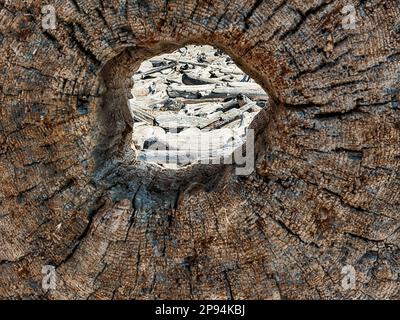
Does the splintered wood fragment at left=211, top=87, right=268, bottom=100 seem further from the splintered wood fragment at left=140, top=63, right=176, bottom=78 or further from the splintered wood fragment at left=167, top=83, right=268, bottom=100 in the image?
the splintered wood fragment at left=140, top=63, right=176, bottom=78

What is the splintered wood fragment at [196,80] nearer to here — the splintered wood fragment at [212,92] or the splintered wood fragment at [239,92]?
the splintered wood fragment at [212,92]


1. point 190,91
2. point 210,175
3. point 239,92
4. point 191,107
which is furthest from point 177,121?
point 210,175

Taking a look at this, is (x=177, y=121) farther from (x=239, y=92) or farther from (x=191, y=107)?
(x=239, y=92)

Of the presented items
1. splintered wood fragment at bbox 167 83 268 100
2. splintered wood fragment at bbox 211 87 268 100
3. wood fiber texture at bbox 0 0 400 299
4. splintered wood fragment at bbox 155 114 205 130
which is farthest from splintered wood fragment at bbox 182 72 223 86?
wood fiber texture at bbox 0 0 400 299

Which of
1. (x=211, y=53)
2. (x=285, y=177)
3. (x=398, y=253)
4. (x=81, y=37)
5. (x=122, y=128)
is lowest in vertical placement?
(x=398, y=253)

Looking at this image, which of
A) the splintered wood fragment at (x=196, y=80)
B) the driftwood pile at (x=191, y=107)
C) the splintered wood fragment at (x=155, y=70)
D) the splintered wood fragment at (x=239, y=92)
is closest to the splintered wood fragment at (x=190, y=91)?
the driftwood pile at (x=191, y=107)

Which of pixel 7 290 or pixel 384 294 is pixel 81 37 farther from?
pixel 384 294

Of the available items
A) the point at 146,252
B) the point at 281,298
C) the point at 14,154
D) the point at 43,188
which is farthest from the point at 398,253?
the point at 14,154
